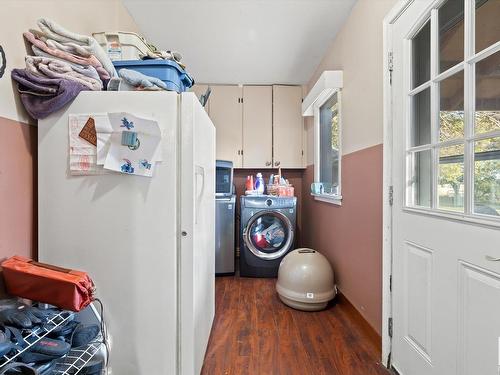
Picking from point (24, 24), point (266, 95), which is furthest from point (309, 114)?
point (24, 24)

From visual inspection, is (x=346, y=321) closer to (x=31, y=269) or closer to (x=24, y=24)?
(x=31, y=269)

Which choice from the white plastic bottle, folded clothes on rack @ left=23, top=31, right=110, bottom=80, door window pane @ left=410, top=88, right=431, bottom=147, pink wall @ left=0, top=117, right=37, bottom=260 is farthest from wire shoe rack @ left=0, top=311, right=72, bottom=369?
the white plastic bottle

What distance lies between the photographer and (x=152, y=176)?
117 centimetres

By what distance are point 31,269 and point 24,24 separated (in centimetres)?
103

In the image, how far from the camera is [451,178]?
44.8 inches

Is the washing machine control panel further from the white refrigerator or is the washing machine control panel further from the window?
the white refrigerator

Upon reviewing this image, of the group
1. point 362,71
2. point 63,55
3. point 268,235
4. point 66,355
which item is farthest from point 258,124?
point 66,355

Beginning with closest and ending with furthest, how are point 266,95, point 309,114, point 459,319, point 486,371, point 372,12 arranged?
1. point 486,371
2. point 459,319
3. point 372,12
4. point 309,114
5. point 266,95

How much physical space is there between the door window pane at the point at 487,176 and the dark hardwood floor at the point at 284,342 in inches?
42.9

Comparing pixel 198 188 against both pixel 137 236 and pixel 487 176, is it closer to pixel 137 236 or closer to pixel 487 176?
pixel 137 236

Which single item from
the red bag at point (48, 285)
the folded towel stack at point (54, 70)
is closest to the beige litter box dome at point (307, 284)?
the red bag at point (48, 285)

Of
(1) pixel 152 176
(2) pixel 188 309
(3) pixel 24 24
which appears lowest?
(2) pixel 188 309

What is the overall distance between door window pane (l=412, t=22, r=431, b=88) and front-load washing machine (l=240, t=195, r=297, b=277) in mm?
1807

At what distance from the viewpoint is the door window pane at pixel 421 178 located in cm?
129
